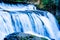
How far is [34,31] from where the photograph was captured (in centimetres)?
507

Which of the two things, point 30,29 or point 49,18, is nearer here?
point 30,29

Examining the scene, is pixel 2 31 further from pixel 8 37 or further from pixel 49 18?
pixel 49 18

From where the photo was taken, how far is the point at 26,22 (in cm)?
502

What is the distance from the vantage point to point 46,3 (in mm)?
6414

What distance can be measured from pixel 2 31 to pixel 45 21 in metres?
1.24

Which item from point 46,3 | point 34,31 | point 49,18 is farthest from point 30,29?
point 46,3

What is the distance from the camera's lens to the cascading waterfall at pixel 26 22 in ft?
15.4

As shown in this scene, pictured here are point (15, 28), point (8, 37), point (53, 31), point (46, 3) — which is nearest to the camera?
point (8, 37)

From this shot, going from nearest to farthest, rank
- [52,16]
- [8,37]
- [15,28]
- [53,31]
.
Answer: [8,37] → [15,28] → [53,31] → [52,16]

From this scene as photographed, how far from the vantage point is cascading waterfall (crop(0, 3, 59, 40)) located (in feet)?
15.4

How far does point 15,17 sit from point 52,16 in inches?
52.9

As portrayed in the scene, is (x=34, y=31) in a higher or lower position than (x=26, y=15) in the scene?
lower

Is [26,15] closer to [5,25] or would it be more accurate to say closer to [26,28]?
[26,28]

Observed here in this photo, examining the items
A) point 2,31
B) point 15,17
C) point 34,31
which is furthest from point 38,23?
point 2,31
